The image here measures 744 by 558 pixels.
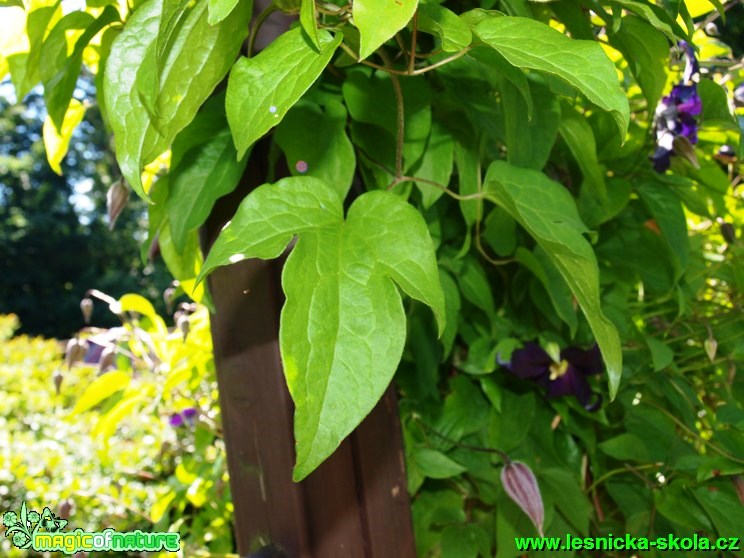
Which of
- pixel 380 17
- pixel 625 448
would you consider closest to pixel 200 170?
pixel 380 17

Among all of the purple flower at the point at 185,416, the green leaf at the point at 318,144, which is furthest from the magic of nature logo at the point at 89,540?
the green leaf at the point at 318,144

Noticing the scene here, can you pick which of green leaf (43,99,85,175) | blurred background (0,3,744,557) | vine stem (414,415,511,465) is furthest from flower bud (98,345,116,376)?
vine stem (414,415,511,465)

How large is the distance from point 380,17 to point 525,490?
382 millimetres

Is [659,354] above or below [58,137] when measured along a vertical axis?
below

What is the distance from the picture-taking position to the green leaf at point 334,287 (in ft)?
0.79

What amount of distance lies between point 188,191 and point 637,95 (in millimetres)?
463

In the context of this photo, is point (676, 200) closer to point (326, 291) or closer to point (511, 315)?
point (511, 315)

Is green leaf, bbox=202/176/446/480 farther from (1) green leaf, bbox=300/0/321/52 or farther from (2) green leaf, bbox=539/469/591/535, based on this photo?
(2) green leaf, bbox=539/469/591/535

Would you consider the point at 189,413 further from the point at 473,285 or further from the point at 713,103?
the point at 713,103

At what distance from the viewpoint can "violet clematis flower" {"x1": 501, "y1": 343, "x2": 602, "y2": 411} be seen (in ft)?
1.81

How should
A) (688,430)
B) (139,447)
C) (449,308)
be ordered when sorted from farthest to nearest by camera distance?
(139,447) → (688,430) → (449,308)

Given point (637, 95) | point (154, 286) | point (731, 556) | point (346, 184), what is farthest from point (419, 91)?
point (154, 286)

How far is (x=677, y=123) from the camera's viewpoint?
541 mm

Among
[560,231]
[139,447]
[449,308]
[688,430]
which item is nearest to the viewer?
[560,231]
